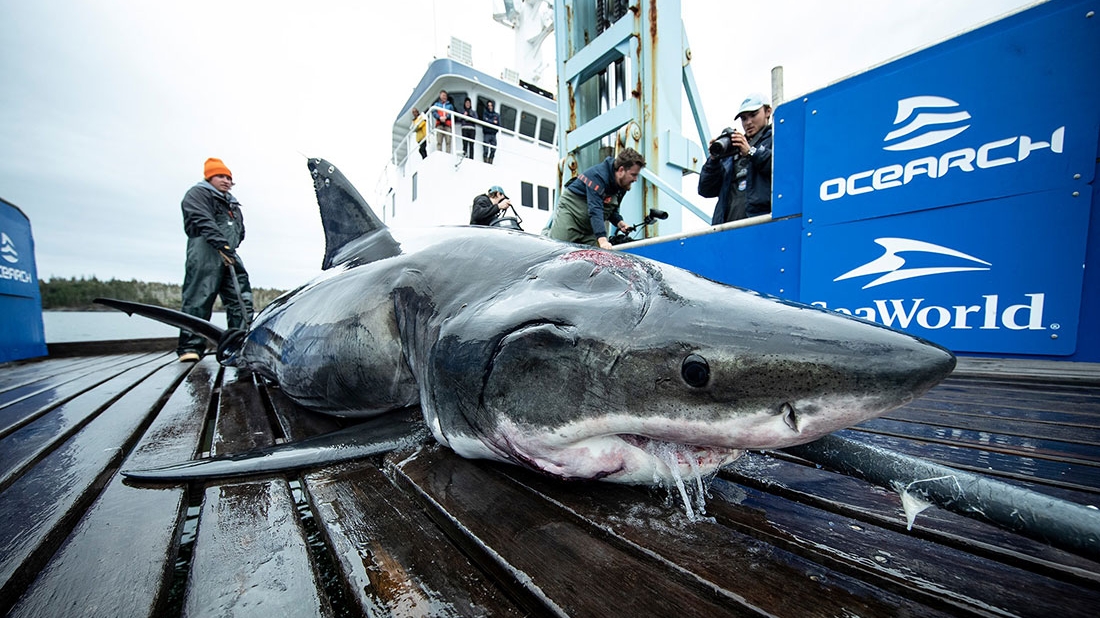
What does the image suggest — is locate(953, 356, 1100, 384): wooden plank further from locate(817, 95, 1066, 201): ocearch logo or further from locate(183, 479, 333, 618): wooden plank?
locate(183, 479, 333, 618): wooden plank

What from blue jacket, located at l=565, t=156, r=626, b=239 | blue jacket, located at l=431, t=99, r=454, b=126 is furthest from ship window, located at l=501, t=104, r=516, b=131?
blue jacket, located at l=565, t=156, r=626, b=239

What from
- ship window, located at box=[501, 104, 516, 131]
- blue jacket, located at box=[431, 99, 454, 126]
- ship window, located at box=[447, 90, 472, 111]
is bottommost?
blue jacket, located at box=[431, 99, 454, 126]

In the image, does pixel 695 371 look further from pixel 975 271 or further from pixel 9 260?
pixel 9 260

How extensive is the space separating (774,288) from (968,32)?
199cm

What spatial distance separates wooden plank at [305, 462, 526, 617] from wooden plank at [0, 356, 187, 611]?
0.50 m

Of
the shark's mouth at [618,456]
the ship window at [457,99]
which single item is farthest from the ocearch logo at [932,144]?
the ship window at [457,99]

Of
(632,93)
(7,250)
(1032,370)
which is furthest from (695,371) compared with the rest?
(7,250)

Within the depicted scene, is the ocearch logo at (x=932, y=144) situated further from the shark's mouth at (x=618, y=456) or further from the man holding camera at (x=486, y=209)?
the man holding camera at (x=486, y=209)

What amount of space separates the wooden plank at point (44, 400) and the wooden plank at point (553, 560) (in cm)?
216

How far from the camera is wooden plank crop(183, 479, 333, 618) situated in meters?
0.75

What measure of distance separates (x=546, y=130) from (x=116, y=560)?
1701cm

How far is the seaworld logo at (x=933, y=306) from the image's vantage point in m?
2.62

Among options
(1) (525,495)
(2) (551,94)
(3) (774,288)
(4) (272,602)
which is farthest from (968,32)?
(2) (551,94)

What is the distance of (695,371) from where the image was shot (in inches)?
33.9
